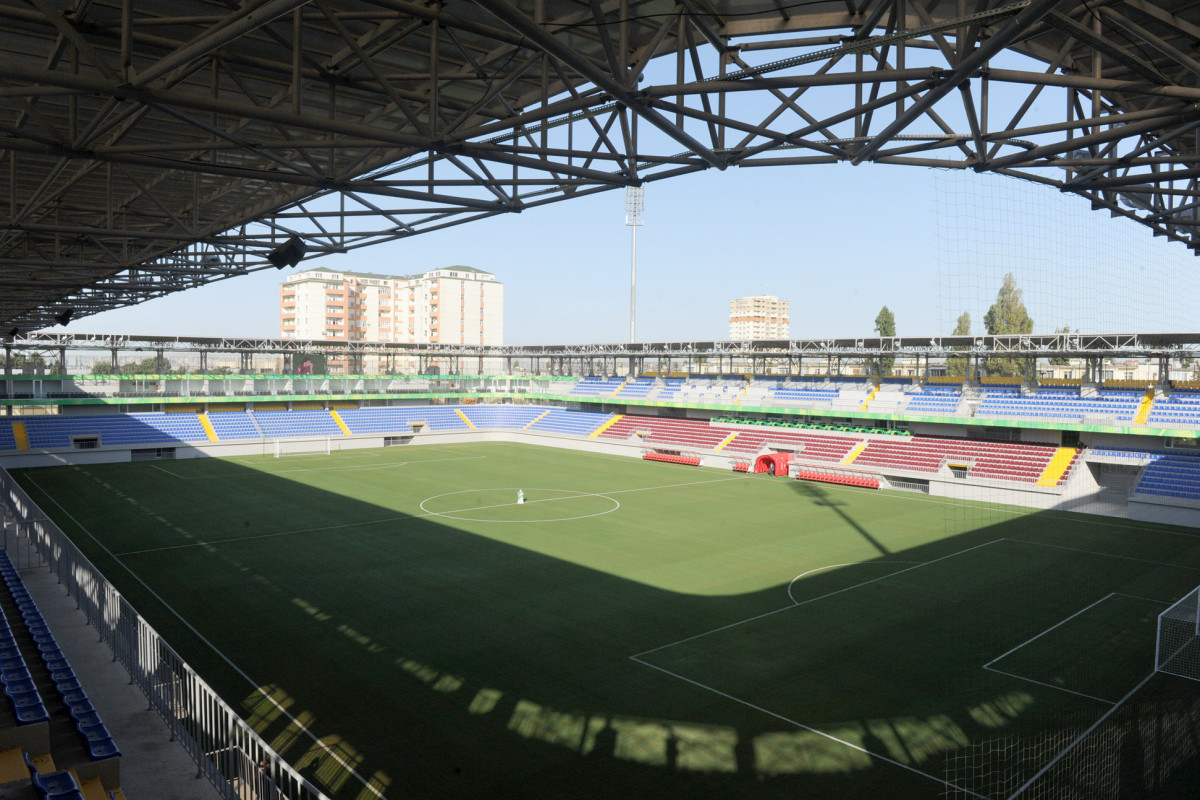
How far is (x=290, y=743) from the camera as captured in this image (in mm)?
10820

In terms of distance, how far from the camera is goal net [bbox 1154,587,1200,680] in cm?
1391

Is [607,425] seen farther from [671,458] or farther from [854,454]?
[854,454]

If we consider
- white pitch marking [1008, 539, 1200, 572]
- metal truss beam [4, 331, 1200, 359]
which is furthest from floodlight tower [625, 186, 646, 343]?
white pitch marking [1008, 539, 1200, 572]

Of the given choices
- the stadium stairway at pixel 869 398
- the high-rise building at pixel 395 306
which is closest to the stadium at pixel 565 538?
the stadium stairway at pixel 869 398

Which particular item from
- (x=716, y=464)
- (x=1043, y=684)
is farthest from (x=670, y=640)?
(x=716, y=464)

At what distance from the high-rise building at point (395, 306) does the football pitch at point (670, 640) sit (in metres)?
83.9

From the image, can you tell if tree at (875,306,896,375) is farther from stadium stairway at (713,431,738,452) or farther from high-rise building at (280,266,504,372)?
high-rise building at (280,266,504,372)

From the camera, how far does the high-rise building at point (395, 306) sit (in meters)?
110

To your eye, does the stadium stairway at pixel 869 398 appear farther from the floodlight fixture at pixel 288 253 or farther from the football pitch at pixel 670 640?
the floodlight fixture at pixel 288 253

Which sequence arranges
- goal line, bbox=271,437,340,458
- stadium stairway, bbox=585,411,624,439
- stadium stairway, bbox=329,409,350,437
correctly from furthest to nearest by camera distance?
stadium stairway, bbox=585,411,624,439, stadium stairway, bbox=329,409,350,437, goal line, bbox=271,437,340,458

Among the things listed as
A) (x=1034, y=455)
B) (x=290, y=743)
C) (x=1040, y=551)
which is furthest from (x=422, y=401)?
(x=290, y=743)

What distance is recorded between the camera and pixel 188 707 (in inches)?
359

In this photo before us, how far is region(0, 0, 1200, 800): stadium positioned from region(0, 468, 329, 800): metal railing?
7 centimetres

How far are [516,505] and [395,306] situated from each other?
307 feet
